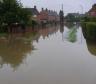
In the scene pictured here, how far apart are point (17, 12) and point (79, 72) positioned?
105 ft

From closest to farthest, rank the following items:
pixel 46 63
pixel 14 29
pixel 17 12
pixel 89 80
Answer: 1. pixel 89 80
2. pixel 46 63
3. pixel 17 12
4. pixel 14 29

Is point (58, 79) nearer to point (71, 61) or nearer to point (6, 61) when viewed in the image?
point (71, 61)

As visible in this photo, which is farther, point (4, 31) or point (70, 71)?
point (4, 31)

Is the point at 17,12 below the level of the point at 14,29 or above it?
above

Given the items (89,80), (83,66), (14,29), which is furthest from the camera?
(14,29)

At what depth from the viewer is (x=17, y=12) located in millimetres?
42656

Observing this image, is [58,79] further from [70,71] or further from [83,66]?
[83,66]

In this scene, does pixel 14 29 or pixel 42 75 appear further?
pixel 14 29

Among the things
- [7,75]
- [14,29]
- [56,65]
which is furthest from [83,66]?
[14,29]

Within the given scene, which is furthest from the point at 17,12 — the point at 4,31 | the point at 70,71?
the point at 70,71

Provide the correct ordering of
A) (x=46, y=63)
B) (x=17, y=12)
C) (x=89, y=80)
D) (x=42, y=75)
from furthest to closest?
(x=17, y=12), (x=46, y=63), (x=42, y=75), (x=89, y=80)

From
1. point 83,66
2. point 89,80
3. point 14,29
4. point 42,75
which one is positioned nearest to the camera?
point 89,80

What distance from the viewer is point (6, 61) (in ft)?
49.5

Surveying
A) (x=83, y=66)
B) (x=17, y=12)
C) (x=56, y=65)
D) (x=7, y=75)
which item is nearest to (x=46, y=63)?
(x=56, y=65)
